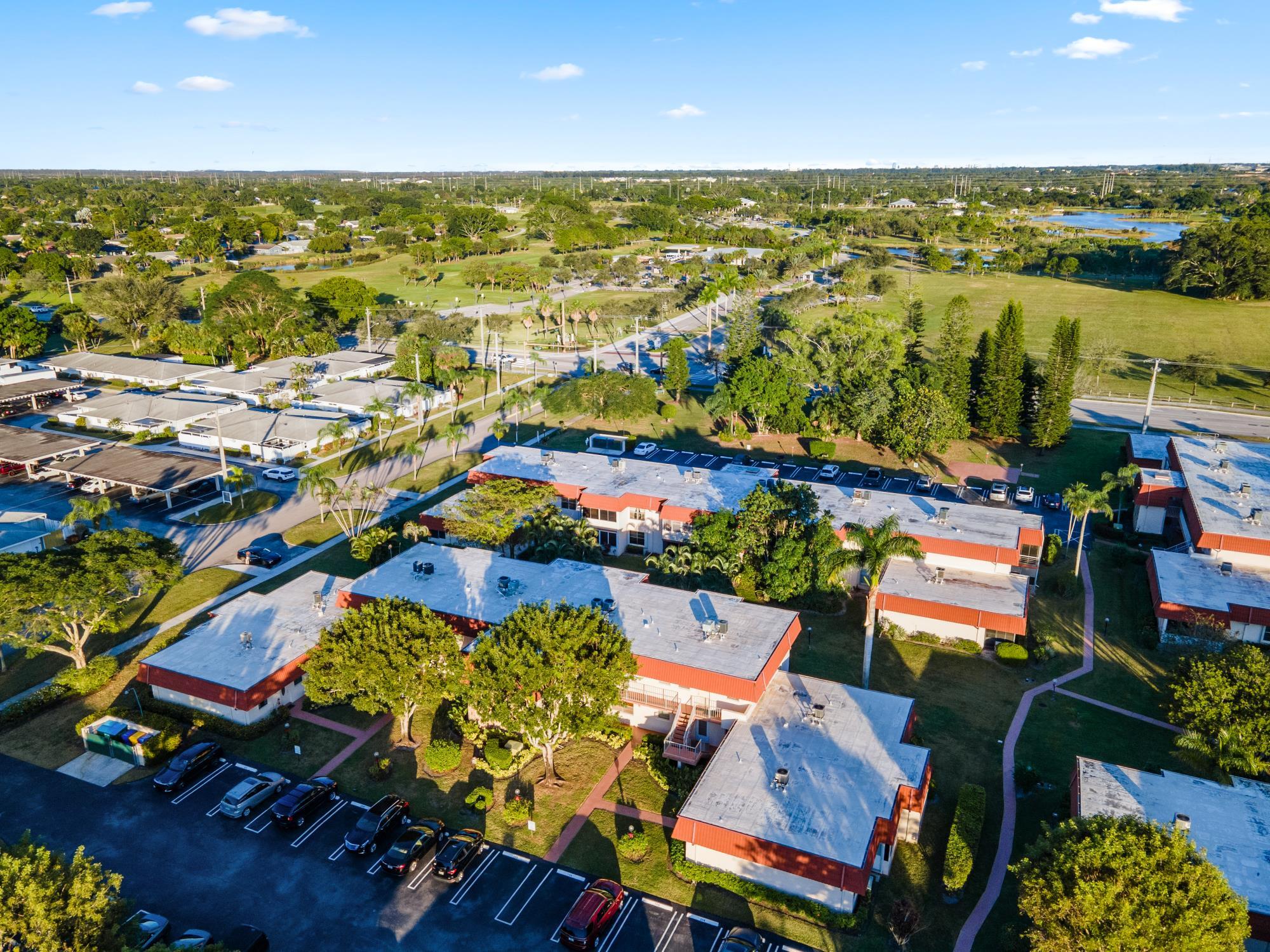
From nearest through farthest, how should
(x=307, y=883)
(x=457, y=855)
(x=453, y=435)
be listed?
(x=307, y=883) < (x=457, y=855) < (x=453, y=435)

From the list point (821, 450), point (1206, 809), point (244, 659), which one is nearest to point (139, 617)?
point (244, 659)

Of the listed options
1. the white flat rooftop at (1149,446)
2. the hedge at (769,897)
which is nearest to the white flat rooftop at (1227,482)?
the white flat rooftop at (1149,446)

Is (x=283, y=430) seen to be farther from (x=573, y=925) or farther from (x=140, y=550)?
(x=573, y=925)

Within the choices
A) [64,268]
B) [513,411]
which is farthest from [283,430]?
[64,268]

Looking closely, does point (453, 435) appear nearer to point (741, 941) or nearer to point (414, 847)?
point (414, 847)

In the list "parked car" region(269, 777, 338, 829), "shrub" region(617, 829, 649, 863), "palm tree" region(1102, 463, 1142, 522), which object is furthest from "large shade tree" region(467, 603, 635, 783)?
"palm tree" region(1102, 463, 1142, 522)

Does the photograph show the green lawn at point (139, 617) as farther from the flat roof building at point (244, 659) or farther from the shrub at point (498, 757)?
the shrub at point (498, 757)
